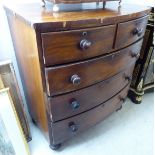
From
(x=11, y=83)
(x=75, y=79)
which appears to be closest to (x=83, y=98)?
(x=75, y=79)

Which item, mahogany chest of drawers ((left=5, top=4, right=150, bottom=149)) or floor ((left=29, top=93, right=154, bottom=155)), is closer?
mahogany chest of drawers ((left=5, top=4, right=150, bottom=149))

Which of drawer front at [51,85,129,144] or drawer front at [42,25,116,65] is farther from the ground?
drawer front at [42,25,116,65]

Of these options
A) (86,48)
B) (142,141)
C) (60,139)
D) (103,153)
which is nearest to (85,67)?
(86,48)

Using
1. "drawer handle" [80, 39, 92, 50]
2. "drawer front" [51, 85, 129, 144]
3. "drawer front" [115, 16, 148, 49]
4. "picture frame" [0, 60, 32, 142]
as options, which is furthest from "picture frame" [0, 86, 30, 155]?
"drawer front" [115, 16, 148, 49]

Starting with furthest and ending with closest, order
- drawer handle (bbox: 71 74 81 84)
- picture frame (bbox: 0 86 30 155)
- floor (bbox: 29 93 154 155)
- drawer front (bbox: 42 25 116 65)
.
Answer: floor (bbox: 29 93 154 155) → picture frame (bbox: 0 86 30 155) → drawer handle (bbox: 71 74 81 84) → drawer front (bbox: 42 25 116 65)

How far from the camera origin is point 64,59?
0.75 m

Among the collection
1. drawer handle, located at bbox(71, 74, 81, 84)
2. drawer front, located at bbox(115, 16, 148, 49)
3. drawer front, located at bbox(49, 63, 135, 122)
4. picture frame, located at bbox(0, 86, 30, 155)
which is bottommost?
picture frame, located at bbox(0, 86, 30, 155)

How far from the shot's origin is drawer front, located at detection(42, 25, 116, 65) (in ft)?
2.23

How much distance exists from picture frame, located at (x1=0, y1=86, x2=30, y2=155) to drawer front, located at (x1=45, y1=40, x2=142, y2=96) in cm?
28

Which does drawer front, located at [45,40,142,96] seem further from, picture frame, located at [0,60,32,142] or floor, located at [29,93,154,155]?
floor, located at [29,93,154,155]

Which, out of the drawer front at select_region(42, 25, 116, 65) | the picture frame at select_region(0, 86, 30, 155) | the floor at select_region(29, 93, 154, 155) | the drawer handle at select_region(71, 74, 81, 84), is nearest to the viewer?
the drawer front at select_region(42, 25, 116, 65)

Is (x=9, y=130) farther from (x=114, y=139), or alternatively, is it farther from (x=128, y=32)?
(x=128, y=32)

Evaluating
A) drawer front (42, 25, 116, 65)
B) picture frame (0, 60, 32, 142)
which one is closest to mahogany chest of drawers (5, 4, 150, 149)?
drawer front (42, 25, 116, 65)

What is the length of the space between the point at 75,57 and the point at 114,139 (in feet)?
2.61
